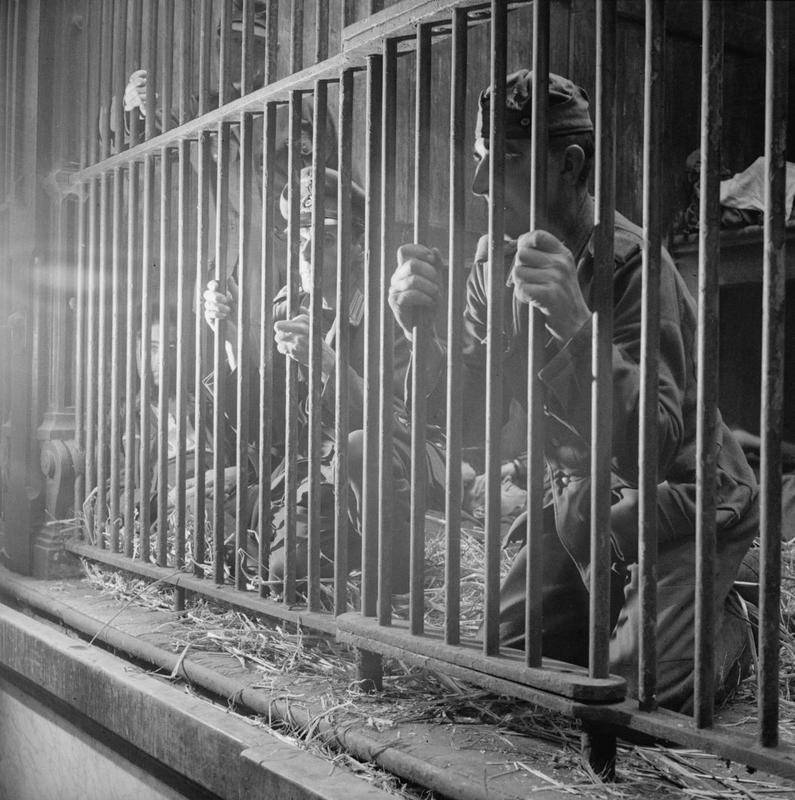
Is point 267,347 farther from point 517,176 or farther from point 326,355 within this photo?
point 517,176

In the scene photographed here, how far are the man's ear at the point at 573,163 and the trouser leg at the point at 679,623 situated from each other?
0.93 meters

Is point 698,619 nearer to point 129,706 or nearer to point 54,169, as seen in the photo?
point 129,706

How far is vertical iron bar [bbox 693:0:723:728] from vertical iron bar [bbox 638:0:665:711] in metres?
0.11

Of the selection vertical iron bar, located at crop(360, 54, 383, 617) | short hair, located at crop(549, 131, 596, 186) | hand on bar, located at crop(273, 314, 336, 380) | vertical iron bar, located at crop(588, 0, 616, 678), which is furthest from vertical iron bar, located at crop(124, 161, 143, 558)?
vertical iron bar, located at crop(588, 0, 616, 678)

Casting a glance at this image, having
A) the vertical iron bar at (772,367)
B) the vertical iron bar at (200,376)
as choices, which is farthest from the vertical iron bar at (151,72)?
the vertical iron bar at (772,367)

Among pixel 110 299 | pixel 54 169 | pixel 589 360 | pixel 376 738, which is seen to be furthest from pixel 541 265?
pixel 54 169

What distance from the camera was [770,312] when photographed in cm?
184

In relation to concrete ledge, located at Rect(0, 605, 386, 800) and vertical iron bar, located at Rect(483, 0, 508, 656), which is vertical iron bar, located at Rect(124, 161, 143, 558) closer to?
concrete ledge, located at Rect(0, 605, 386, 800)

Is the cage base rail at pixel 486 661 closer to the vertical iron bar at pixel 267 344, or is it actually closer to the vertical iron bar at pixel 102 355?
the vertical iron bar at pixel 267 344

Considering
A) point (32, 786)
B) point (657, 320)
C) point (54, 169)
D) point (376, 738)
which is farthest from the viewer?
point (54, 169)

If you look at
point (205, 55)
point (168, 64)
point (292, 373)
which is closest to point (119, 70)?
point (168, 64)

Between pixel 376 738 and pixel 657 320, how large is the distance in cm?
119

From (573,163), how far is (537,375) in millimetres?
648

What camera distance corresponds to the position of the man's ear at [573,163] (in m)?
2.60
